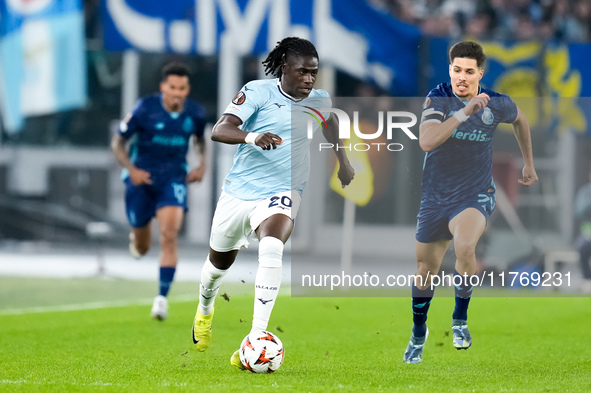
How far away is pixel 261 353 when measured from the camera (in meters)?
5.50

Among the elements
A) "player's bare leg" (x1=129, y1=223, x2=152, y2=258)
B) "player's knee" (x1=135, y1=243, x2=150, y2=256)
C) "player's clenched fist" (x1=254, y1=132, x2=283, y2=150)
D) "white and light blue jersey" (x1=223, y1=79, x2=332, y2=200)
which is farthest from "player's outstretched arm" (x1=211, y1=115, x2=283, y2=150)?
"player's knee" (x1=135, y1=243, x2=150, y2=256)

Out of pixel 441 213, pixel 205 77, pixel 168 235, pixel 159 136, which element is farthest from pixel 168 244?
pixel 205 77

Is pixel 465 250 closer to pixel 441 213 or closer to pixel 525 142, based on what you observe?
pixel 441 213

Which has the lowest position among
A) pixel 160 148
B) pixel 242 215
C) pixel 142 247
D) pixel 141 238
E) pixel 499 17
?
pixel 142 247

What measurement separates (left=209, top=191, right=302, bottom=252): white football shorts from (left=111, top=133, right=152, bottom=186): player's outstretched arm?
2.93 meters

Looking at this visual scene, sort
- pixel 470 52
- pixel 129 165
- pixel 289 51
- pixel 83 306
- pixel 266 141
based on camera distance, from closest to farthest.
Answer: pixel 266 141 < pixel 289 51 < pixel 470 52 < pixel 129 165 < pixel 83 306

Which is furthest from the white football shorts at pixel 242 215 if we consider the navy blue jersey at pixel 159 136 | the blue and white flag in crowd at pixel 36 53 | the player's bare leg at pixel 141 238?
the blue and white flag in crowd at pixel 36 53

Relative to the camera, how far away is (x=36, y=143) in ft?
68.8

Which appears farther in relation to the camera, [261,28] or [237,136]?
[261,28]

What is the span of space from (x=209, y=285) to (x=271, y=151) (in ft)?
3.48

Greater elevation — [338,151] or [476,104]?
[476,104]

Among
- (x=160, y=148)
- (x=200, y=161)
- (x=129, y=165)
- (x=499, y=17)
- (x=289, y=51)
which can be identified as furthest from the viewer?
(x=499, y=17)

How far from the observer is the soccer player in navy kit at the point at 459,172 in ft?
20.3

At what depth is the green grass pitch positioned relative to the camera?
5.31 metres
